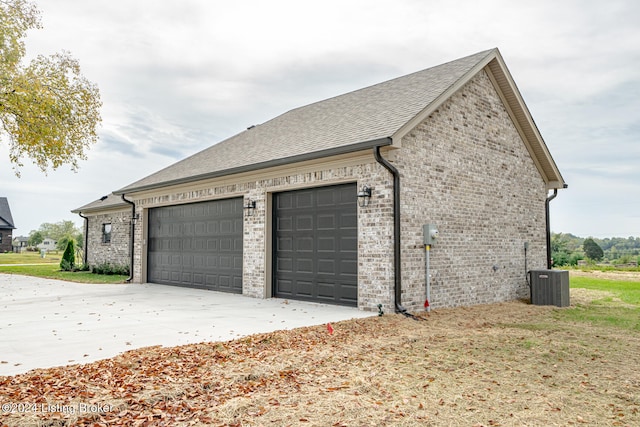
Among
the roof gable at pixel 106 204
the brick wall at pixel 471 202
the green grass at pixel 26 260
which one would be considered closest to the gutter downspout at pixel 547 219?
the brick wall at pixel 471 202

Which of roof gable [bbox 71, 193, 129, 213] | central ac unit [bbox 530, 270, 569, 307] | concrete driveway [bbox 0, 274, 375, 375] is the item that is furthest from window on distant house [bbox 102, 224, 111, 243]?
central ac unit [bbox 530, 270, 569, 307]

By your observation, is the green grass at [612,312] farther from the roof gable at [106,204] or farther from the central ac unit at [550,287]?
the roof gable at [106,204]

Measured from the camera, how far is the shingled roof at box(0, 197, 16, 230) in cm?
5166

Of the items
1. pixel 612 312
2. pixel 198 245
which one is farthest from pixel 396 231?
pixel 198 245

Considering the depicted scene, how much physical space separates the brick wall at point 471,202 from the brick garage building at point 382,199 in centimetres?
4

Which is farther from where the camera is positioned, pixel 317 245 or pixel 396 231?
pixel 317 245

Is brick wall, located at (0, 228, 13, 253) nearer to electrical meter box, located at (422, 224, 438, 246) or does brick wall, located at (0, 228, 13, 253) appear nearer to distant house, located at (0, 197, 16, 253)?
distant house, located at (0, 197, 16, 253)

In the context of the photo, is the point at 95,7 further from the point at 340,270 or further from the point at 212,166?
the point at 340,270

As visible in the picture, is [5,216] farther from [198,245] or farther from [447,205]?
[447,205]

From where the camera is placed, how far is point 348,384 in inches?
189

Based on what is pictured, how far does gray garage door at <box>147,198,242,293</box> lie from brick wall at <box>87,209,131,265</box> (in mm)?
5585

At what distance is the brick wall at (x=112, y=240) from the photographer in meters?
22.1

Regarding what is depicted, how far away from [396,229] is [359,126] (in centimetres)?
297

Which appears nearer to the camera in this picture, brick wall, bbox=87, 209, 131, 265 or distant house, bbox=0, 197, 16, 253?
brick wall, bbox=87, 209, 131, 265
